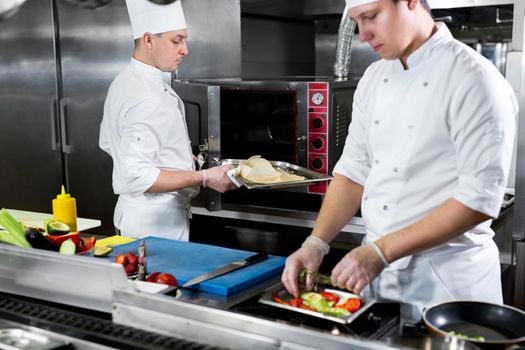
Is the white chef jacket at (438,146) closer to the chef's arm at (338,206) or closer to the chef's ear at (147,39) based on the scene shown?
the chef's arm at (338,206)

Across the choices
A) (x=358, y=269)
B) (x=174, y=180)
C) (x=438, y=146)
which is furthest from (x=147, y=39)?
(x=358, y=269)

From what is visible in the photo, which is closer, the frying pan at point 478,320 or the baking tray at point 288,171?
the frying pan at point 478,320

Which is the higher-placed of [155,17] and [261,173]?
[155,17]

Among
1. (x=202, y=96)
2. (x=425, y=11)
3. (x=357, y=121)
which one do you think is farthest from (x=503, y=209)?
(x=202, y=96)

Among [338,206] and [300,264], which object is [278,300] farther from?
[338,206]

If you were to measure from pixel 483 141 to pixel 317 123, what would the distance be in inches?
53.5

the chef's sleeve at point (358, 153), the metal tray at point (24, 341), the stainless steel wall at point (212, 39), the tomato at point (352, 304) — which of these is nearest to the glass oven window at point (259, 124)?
the stainless steel wall at point (212, 39)

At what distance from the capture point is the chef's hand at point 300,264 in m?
1.67

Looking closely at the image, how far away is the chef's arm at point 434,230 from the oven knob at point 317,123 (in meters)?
1.31

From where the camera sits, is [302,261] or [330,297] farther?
[302,261]

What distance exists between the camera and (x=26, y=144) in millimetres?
3973

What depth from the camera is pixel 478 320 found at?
145cm

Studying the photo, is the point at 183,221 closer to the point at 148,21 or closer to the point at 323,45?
the point at 148,21

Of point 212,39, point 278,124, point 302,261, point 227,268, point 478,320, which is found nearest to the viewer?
point 478,320
